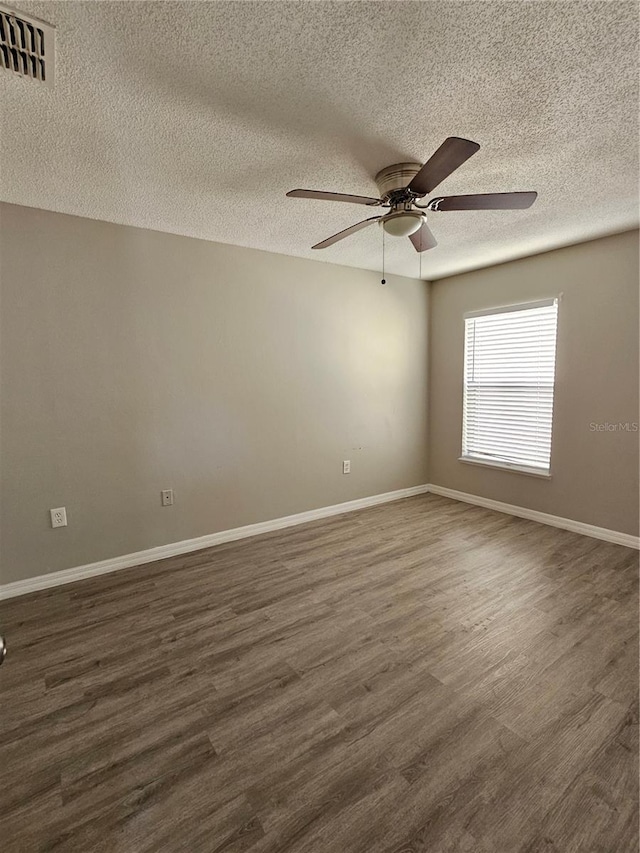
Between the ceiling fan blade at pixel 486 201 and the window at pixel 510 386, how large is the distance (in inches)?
81.7

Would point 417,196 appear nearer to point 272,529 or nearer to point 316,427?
point 316,427

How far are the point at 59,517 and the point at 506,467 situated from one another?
388 cm

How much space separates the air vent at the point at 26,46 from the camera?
49.4 inches

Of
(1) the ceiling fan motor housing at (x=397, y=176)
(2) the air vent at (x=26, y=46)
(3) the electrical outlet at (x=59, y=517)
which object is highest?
(2) the air vent at (x=26, y=46)

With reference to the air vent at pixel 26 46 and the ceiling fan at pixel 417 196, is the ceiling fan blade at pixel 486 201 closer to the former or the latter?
the ceiling fan at pixel 417 196

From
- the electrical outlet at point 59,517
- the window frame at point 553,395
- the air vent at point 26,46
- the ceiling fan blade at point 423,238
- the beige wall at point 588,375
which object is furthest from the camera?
the window frame at point 553,395

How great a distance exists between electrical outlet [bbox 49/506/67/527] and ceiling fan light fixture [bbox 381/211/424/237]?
275 cm

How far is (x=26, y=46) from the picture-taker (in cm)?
134

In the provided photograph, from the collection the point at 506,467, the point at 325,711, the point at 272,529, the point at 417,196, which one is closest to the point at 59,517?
the point at 272,529

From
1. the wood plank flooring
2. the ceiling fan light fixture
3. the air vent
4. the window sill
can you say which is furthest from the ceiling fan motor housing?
the window sill

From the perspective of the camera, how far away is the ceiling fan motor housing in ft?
6.79

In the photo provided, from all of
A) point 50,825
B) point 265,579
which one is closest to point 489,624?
point 265,579

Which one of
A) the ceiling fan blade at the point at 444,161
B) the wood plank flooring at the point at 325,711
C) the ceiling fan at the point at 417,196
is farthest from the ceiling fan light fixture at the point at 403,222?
the wood plank flooring at the point at 325,711

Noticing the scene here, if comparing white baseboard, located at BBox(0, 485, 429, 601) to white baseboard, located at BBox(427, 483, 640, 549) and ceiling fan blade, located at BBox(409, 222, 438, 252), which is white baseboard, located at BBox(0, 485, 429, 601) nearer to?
white baseboard, located at BBox(427, 483, 640, 549)
